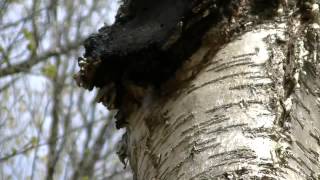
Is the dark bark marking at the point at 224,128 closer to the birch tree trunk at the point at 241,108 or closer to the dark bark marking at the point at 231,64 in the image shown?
the birch tree trunk at the point at 241,108

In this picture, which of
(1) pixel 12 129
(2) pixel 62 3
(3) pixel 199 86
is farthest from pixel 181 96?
(2) pixel 62 3

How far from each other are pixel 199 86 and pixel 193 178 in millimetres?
173

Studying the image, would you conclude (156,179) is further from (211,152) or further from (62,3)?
(62,3)

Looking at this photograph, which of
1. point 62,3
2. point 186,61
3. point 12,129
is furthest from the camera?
point 62,3

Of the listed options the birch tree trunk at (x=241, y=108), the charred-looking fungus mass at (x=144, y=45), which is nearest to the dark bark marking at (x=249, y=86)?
the birch tree trunk at (x=241, y=108)

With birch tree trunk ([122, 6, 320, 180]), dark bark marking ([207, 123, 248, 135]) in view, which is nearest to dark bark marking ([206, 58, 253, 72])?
birch tree trunk ([122, 6, 320, 180])

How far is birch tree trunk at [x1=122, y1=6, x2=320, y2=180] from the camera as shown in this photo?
2.57 feet

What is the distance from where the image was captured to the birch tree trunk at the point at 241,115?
2.57 feet

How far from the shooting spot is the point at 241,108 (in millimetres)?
838

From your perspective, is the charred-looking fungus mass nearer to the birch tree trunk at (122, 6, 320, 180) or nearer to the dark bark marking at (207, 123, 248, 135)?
the birch tree trunk at (122, 6, 320, 180)

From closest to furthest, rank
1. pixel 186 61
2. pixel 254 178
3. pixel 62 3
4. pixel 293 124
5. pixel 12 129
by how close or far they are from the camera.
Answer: pixel 254 178, pixel 293 124, pixel 186 61, pixel 12 129, pixel 62 3

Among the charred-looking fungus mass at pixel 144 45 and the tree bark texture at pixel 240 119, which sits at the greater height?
the charred-looking fungus mass at pixel 144 45

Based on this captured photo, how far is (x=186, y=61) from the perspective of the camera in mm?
959

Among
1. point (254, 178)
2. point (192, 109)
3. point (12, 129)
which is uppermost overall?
point (12, 129)
